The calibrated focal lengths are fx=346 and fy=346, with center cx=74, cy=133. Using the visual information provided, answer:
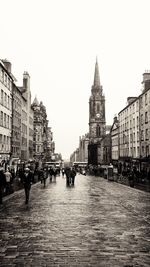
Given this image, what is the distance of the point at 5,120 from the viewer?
1898 inches

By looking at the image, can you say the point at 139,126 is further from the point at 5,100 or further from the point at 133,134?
the point at 5,100

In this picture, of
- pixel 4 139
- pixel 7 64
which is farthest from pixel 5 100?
pixel 7 64

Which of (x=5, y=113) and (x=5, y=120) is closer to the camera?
(x=5, y=113)

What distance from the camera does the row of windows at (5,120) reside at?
45600mm

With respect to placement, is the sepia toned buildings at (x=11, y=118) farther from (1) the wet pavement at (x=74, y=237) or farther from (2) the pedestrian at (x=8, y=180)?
(1) the wet pavement at (x=74, y=237)

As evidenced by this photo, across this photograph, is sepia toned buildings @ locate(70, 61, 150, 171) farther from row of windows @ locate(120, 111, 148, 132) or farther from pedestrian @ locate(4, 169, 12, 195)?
pedestrian @ locate(4, 169, 12, 195)

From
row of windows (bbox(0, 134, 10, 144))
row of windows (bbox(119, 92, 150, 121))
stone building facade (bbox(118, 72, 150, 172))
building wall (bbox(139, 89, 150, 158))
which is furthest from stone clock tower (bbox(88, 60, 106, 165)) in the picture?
row of windows (bbox(0, 134, 10, 144))

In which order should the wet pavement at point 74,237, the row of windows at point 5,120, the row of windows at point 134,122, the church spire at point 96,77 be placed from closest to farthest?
1. the wet pavement at point 74,237
2. the row of windows at point 5,120
3. the row of windows at point 134,122
4. the church spire at point 96,77

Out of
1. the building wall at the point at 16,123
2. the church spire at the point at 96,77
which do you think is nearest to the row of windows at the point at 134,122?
the building wall at the point at 16,123

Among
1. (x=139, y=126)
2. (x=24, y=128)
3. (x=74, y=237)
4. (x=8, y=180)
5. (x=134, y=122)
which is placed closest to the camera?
(x=74, y=237)

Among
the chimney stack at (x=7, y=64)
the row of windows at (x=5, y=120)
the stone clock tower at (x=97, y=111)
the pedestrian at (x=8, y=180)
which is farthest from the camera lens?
the stone clock tower at (x=97, y=111)

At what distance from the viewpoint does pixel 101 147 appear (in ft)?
448

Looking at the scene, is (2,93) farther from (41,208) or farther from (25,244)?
(25,244)

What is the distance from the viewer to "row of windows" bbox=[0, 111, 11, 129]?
45.6 m
